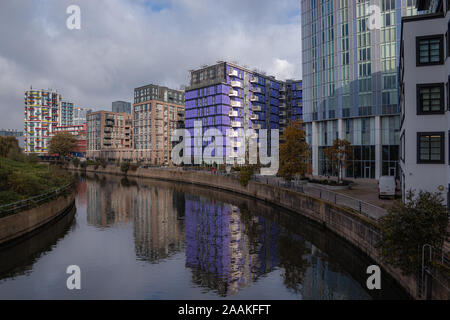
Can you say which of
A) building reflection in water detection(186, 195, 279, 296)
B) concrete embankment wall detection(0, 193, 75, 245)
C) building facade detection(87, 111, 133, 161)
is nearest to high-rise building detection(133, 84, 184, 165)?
building facade detection(87, 111, 133, 161)

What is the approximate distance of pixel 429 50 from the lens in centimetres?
2577

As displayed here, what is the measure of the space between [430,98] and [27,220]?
118 feet

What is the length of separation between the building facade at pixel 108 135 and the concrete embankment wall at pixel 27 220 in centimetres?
11815

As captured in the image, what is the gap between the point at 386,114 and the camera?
56844 mm

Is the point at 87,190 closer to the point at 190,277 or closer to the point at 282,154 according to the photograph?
the point at 282,154

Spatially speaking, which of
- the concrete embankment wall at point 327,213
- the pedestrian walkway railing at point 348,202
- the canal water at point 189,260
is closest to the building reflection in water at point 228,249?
the canal water at point 189,260

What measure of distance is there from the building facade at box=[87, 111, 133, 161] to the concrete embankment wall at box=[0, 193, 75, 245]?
118152mm

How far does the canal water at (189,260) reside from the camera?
734 inches

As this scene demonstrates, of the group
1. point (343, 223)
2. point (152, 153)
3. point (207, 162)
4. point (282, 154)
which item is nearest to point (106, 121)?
point (152, 153)

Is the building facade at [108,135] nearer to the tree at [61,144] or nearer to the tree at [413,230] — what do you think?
the tree at [61,144]

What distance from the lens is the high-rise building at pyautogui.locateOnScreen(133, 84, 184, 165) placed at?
13050 centimetres

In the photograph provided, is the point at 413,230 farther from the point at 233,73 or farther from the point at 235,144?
the point at 233,73

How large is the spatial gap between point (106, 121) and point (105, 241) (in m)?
138
